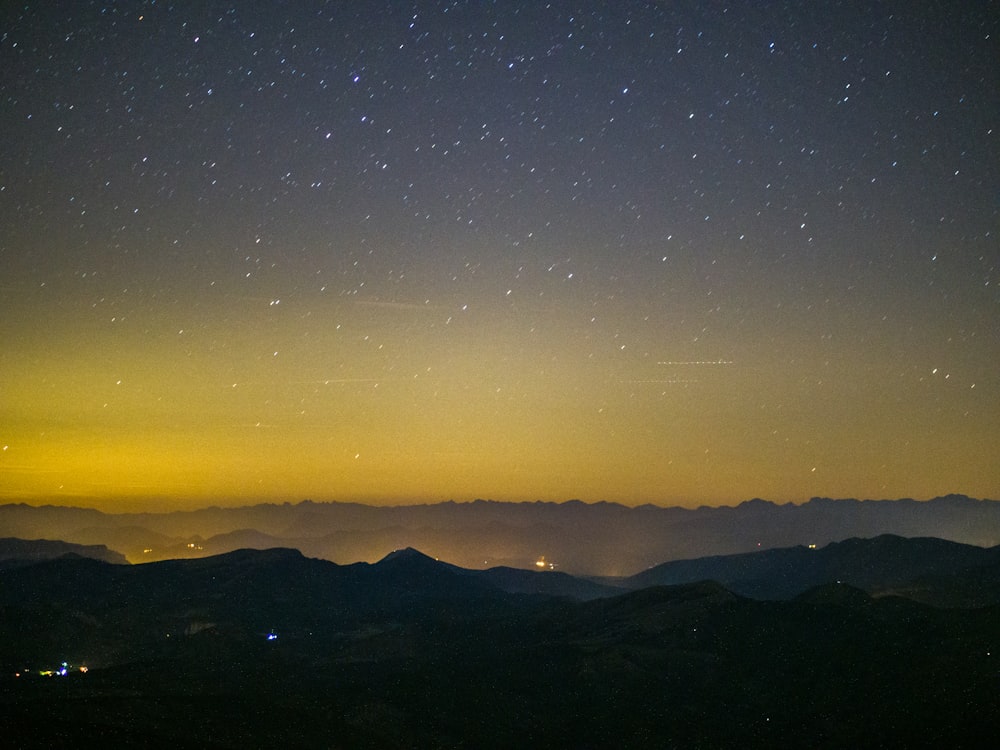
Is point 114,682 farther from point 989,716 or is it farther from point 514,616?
point 989,716

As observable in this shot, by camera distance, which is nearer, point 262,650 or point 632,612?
point 632,612

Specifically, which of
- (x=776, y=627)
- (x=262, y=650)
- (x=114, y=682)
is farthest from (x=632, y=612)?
(x=114, y=682)

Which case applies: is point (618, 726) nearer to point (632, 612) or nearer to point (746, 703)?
point (746, 703)

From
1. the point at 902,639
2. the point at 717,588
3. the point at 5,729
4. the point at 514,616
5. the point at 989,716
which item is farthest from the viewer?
the point at 514,616

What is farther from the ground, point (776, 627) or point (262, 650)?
point (776, 627)

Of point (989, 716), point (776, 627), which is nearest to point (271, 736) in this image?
point (989, 716)

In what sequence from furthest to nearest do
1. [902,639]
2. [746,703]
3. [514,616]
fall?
[514,616], [902,639], [746,703]
